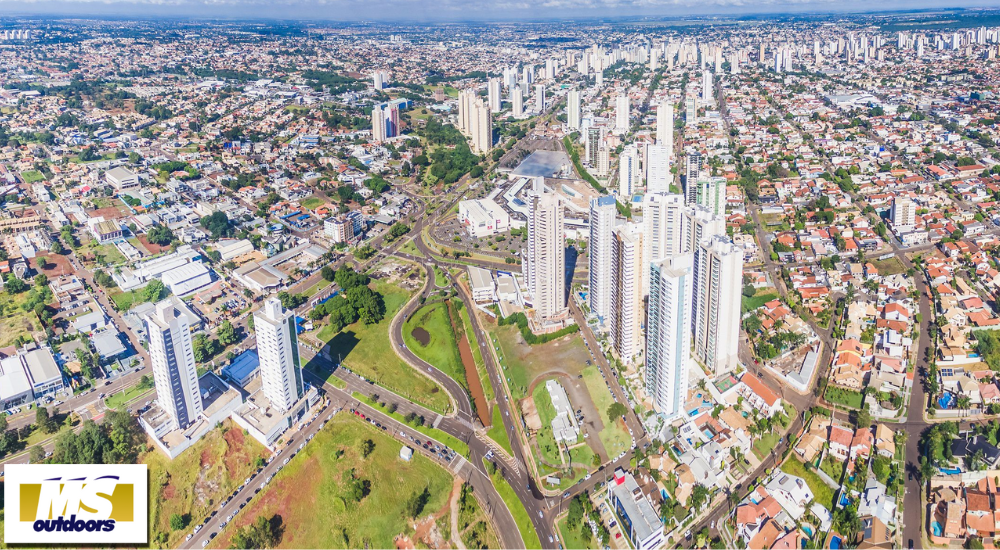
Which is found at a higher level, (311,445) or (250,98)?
(250,98)

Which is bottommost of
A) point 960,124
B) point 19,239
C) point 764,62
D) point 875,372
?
point 875,372

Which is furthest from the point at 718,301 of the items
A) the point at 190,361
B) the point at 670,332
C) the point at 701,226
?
the point at 190,361

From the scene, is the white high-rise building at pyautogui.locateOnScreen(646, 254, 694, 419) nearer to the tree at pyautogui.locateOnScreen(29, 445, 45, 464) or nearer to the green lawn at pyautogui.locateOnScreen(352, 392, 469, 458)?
the green lawn at pyautogui.locateOnScreen(352, 392, 469, 458)

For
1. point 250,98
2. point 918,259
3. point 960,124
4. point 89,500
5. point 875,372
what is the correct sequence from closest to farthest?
1. point 89,500
2. point 875,372
3. point 918,259
4. point 960,124
5. point 250,98

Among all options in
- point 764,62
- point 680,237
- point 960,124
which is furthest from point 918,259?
point 764,62

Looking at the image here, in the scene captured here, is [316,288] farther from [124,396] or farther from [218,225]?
[124,396]

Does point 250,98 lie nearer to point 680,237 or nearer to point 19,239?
point 19,239

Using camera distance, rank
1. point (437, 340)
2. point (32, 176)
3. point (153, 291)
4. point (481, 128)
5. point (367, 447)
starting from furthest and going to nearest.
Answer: point (481, 128) → point (32, 176) → point (153, 291) → point (437, 340) → point (367, 447)
